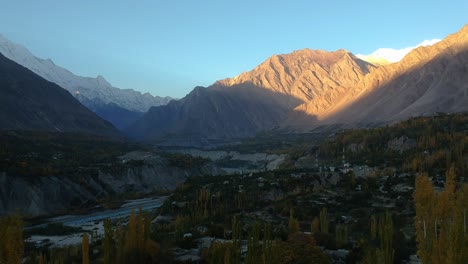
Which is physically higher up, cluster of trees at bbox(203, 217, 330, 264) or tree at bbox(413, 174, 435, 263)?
tree at bbox(413, 174, 435, 263)

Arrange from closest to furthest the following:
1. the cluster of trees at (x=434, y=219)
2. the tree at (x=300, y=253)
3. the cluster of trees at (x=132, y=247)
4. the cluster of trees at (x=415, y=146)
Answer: the cluster of trees at (x=434, y=219), the tree at (x=300, y=253), the cluster of trees at (x=132, y=247), the cluster of trees at (x=415, y=146)

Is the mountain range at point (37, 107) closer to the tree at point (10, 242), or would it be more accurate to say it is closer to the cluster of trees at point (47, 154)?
the cluster of trees at point (47, 154)

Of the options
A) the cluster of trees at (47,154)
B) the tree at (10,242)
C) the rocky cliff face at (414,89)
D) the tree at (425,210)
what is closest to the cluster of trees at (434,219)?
the tree at (425,210)

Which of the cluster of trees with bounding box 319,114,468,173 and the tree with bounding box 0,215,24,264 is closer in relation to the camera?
the tree with bounding box 0,215,24,264

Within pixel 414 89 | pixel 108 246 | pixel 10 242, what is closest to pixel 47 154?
pixel 108 246

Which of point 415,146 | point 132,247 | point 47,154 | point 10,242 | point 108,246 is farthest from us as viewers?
point 47,154

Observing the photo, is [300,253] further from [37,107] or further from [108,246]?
[37,107]

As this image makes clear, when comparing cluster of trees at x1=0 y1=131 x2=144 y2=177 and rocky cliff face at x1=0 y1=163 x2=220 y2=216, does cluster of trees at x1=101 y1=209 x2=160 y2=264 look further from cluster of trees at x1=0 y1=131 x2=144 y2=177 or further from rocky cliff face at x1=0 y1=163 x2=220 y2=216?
cluster of trees at x1=0 y1=131 x2=144 y2=177

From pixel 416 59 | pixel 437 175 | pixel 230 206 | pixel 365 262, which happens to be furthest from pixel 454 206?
pixel 416 59

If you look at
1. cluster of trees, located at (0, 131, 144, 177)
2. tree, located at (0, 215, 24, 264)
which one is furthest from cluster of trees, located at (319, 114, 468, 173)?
tree, located at (0, 215, 24, 264)

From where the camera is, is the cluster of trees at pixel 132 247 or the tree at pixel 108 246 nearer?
the tree at pixel 108 246
